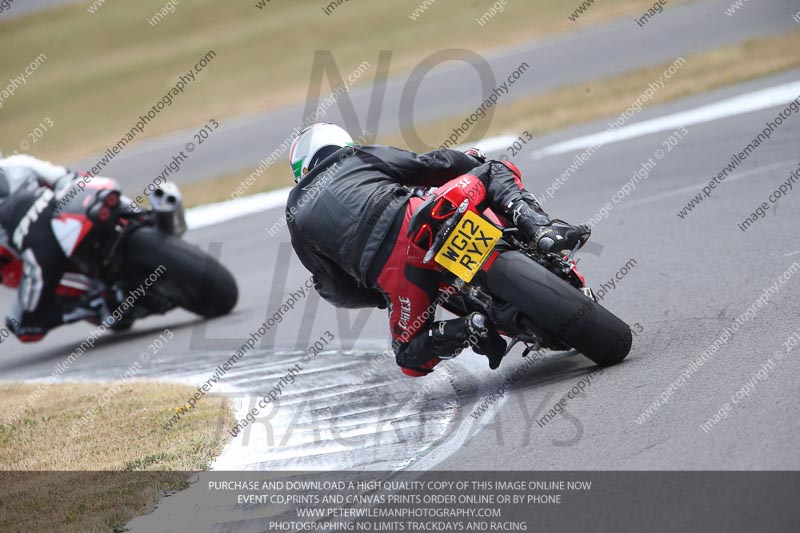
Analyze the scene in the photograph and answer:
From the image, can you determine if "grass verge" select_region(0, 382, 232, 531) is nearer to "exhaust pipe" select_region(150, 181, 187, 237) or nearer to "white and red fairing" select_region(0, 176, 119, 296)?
"white and red fairing" select_region(0, 176, 119, 296)

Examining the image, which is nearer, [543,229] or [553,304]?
[553,304]

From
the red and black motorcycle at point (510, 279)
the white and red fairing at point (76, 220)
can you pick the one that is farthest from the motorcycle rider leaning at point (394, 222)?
the white and red fairing at point (76, 220)

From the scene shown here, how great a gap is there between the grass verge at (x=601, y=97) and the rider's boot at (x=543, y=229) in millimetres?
8151

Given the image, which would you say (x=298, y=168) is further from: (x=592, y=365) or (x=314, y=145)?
(x=592, y=365)

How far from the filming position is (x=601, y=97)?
14305 millimetres

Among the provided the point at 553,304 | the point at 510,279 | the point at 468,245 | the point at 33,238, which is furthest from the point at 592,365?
the point at 33,238

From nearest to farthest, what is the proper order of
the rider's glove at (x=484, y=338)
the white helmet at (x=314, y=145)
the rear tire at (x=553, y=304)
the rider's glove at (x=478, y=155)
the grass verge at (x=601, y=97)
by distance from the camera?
the rear tire at (x=553, y=304), the rider's glove at (x=484, y=338), the white helmet at (x=314, y=145), the rider's glove at (x=478, y=155), the grass verge at (x=601, y=97)

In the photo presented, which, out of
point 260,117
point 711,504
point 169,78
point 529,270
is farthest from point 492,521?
point 169,78

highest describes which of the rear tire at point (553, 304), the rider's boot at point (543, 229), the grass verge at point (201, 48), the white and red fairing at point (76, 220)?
the rider's boot at point (543, 229)

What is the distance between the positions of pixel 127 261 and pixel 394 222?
4.34m

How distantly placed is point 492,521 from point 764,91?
9.31m

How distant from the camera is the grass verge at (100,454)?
185 inches

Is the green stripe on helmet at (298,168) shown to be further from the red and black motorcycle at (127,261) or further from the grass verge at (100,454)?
the red and black motorcycle at (127,261)

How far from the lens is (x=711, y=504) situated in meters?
3.41
